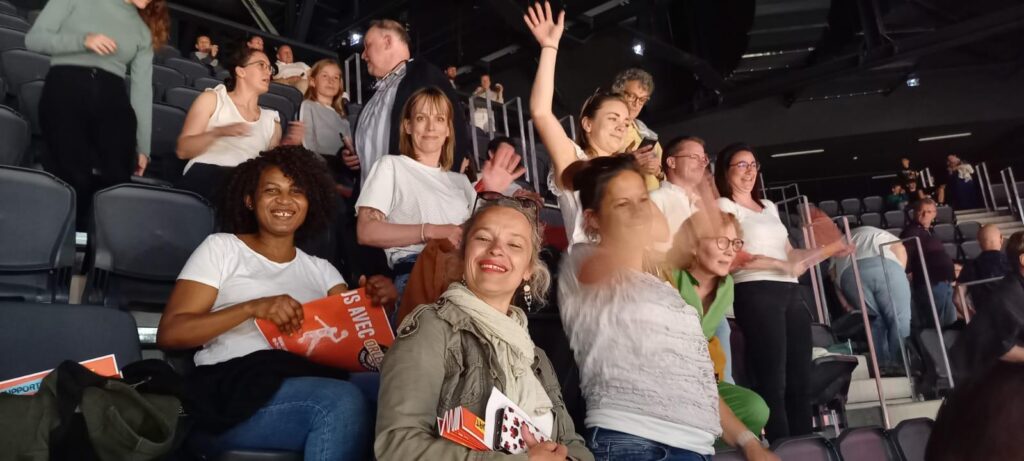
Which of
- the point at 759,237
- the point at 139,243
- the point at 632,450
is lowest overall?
the point at 632,450

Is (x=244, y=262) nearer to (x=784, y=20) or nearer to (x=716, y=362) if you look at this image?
(x=716, y=362)

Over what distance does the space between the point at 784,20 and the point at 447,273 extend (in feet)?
30.3

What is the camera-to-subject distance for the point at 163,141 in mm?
3674

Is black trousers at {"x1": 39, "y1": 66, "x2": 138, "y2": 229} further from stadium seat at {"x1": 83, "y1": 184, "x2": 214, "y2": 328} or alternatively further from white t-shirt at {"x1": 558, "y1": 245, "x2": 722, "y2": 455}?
white t-shirt at {"x1": 558, "y1": 245, "x2": 722, "y2": 455}

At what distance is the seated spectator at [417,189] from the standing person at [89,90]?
1.11m

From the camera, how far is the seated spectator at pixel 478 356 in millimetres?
1267

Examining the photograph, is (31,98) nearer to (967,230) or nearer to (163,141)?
(163,141)

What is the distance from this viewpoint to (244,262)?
187 centimetres

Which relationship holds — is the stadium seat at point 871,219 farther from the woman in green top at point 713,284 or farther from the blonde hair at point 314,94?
the woman in green top at point 713,284

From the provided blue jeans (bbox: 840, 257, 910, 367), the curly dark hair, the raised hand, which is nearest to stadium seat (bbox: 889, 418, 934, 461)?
the raised hand

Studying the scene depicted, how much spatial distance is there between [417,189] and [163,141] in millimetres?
2036

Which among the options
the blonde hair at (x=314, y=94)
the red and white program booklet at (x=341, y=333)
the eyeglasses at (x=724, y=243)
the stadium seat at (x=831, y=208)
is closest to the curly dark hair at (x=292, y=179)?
the red and white program booklet at (x=341, y=333)

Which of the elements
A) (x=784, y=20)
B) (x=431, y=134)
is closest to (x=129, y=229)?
(x=431, y=134)

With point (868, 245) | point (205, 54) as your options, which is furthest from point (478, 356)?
point (205, 54)
